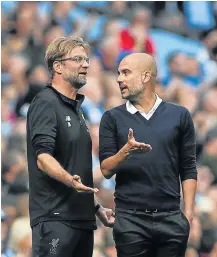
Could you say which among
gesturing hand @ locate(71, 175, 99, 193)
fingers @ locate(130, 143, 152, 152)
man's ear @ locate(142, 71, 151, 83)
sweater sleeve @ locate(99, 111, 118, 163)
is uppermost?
man's ear @ locate(142, 71, 151, 83)

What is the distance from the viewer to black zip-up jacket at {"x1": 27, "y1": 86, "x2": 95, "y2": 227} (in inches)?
174

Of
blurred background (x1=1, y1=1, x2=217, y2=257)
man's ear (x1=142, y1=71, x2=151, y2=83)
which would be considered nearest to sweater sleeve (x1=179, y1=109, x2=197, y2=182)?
man's ear (x1=142, y1=71, x2=151, y2=83)

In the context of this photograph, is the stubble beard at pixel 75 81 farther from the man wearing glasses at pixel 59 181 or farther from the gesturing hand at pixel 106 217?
the gesturing hand at pixel 106 217

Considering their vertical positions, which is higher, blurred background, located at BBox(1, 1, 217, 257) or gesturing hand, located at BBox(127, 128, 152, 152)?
blurred background, located at BBox(1, 1, 217, 257)

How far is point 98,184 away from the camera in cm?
783

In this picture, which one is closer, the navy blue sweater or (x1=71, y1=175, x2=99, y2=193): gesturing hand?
(x1=71, y1=175, x2=99, y2=193): gesturing hand

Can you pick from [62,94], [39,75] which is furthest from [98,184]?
[62,94]

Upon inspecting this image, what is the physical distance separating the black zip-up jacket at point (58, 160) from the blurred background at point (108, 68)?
11.0 feet

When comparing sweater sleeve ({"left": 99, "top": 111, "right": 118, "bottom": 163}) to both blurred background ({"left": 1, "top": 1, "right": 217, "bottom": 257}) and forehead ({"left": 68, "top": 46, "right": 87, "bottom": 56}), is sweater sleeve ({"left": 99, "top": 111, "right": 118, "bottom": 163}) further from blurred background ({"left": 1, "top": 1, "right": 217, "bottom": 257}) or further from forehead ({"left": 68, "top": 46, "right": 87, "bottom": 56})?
blurred background ({"left": 1, "top": 1, "right": 217, "bottom": 257})

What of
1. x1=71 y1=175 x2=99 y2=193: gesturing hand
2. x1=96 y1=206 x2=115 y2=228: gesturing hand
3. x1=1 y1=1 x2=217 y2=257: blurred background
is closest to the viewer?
x1=71 y1=175 x2=99 y2=193: gesturing hand

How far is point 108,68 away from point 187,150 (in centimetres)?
386

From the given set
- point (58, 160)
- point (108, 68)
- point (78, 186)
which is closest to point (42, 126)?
point (58, 160)

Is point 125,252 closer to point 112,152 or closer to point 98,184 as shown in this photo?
point 112,152

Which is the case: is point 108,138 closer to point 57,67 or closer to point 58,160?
point 58,160
